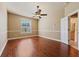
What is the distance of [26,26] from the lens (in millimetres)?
3719

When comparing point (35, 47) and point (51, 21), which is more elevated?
point (51, 21)

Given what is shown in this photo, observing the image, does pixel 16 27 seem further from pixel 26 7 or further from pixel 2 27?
pixel 26 7

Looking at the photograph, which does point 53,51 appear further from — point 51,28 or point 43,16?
point 43,16

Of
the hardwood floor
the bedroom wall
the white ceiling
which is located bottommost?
the hardwood floor

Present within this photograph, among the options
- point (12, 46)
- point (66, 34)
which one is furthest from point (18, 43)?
point (66, 34)

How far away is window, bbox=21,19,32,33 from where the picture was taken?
364 centimetres

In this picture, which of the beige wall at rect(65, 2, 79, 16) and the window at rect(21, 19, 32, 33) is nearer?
the window at rect(21, 19, 32, 33)

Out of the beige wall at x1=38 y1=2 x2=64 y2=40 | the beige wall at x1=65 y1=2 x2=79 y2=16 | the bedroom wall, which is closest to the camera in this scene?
the bedroom wall

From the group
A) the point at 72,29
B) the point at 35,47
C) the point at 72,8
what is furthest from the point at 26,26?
the point at 72,29

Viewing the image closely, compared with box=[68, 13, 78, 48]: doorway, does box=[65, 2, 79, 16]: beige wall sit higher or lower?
higher

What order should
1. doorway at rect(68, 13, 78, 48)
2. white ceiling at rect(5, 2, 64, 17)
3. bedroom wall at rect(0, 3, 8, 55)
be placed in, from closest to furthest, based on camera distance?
bedroom wall at rect(0, 3, 8, 55) < white ceiling at rect(5, 2, 64, 17) < doorway at rect(68, 13, 78, 48)

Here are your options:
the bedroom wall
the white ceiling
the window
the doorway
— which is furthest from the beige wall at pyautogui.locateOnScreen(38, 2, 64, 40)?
the bedroom wall

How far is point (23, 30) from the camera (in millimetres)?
3633

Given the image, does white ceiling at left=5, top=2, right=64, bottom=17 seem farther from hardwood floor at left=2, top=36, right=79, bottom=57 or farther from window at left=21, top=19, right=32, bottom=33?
hardwood floor at left=2, top=36, right=79, bottom=57
